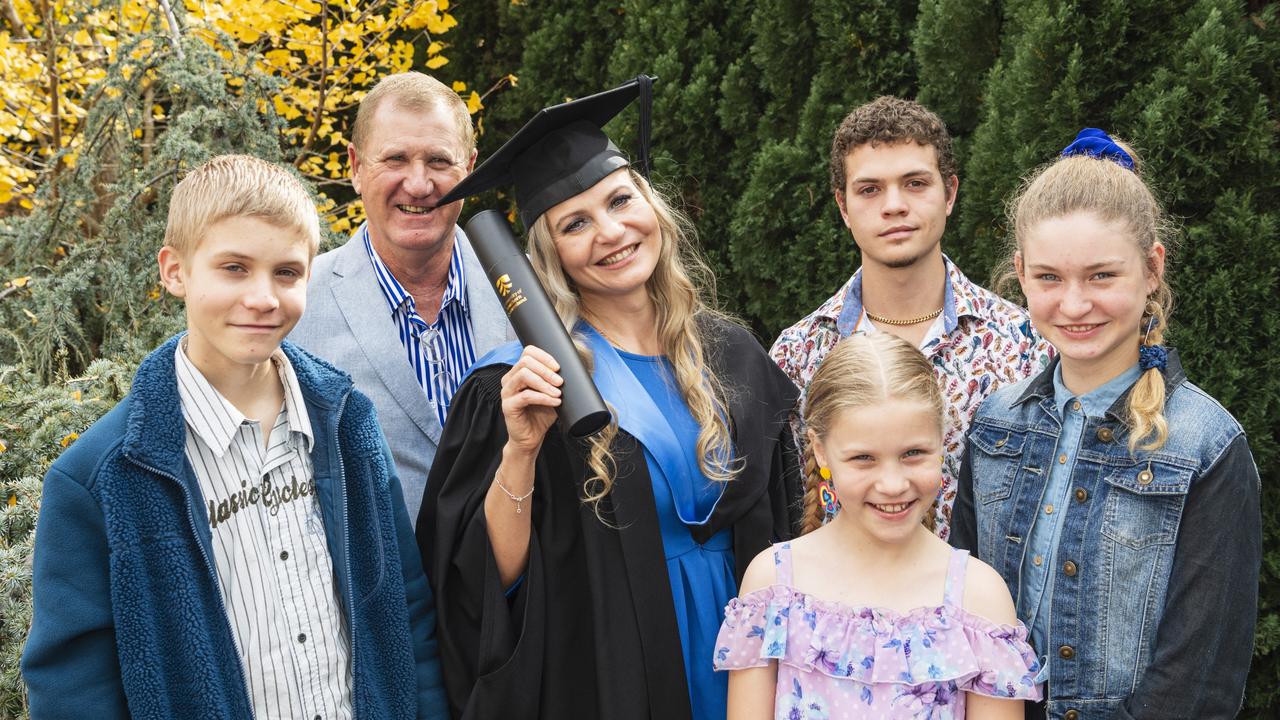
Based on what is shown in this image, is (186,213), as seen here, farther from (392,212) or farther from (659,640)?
(659,640)

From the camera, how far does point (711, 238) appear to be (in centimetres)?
500

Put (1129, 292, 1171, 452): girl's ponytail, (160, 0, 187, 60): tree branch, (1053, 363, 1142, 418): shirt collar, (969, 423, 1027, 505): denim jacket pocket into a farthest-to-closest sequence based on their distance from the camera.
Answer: (160, 0, 187, 60): tree branch
(969, 423, 1027, 505): denim jacket pocket
(1053, 363, 1142, 418): shirt collar
(1129, 292, 1171, 452): girl's ponytail

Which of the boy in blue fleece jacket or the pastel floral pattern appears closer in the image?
the boy in blue fleece jacket

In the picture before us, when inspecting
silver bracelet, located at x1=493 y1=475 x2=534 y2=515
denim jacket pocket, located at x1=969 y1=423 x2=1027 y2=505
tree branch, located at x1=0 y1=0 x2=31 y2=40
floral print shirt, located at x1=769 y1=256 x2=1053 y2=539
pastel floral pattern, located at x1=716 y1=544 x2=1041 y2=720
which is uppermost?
tree branch, located at x1=0 y1=0 x2=31 y2=40

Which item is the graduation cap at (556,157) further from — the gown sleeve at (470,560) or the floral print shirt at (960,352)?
the floral print shirt at (960,352)

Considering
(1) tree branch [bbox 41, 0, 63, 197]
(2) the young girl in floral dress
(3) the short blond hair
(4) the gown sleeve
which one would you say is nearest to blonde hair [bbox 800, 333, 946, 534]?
(2) the young girl in floral dress

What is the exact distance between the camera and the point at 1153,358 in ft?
7.51

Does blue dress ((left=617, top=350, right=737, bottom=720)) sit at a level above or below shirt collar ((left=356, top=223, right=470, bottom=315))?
below

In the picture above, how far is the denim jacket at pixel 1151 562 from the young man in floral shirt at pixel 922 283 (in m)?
0.45

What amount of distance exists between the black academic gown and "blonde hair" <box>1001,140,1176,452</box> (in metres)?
0.87

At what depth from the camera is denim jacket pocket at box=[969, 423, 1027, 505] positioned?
8.03ft

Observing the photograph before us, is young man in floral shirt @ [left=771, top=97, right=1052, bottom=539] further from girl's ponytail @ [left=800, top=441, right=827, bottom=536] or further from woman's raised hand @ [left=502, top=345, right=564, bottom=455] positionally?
woman's raised hand @ [left=502, top=345, right=564, bottom=455]

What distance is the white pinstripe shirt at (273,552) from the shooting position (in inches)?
82.5

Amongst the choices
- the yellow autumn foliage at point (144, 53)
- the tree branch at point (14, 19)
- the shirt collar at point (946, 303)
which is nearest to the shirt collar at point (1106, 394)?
the shirt collar at point (946, 303)
